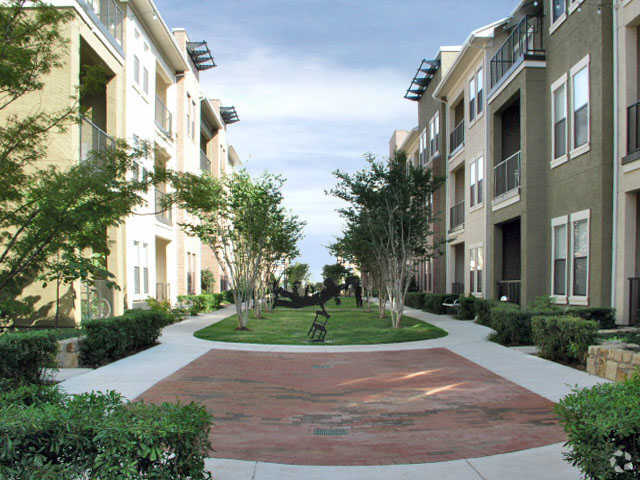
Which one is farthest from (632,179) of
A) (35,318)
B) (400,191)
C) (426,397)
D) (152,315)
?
(35,318)

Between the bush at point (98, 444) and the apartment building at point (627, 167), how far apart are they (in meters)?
11.6

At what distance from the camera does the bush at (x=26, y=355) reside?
8531 millimetres

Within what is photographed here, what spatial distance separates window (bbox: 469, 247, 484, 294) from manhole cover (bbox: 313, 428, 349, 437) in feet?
56.6

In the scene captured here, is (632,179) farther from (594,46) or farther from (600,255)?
(594,46)

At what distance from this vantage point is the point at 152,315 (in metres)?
15.0

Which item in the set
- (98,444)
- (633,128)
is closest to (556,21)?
(633,128)

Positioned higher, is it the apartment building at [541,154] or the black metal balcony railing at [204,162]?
the black metal balcony railing at [204,162]

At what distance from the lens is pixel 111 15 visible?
1978 centimetres

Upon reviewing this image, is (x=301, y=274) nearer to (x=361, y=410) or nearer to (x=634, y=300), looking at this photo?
(x=634, y=300)

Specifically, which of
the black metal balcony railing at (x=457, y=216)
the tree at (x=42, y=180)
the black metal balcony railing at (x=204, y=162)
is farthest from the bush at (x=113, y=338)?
the black metal balcony railing at (x=204, y=162)

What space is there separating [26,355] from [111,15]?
1488 centimetres

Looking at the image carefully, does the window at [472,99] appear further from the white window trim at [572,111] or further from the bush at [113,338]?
the bush at [113,338]

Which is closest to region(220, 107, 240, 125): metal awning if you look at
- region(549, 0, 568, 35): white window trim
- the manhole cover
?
region(549, 0, 568, 35): white window trim

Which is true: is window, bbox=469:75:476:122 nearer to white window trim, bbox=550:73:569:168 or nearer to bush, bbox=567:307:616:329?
white window trim, bbox=550:73:569:168
